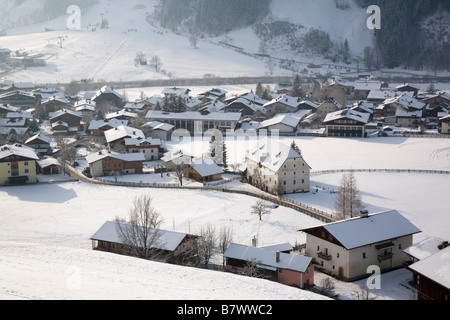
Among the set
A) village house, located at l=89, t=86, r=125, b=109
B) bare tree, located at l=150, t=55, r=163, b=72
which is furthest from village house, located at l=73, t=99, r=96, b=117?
bare tree, located at l=150, t=55, r=163, b=72

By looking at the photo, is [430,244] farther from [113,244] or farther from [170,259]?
[113,244]

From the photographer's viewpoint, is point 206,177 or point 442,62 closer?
point 206,177

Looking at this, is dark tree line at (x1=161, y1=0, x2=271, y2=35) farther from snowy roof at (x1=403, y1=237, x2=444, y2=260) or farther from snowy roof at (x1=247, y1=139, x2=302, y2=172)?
Answer: snowy roof at (x1=403, y1=237, x2=444, y2=260)

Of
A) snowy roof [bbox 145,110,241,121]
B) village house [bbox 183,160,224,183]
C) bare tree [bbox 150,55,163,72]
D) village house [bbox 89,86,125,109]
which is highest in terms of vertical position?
bare tree [bbox 150,55,163,72]

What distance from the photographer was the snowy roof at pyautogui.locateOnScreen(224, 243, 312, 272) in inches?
588

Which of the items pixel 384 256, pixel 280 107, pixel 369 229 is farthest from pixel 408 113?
pixel 384 256

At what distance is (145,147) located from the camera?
107 feet

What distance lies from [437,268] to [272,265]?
445 centimetres

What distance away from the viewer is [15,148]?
28734mm

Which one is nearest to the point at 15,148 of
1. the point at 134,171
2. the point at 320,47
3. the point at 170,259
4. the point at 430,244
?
the point at 134,171

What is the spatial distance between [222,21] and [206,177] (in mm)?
67392

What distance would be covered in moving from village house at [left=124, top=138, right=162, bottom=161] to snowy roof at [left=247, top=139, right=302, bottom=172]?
25.3 feet

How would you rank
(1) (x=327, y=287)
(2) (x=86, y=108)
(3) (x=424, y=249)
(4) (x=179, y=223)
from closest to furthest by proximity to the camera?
1. (1) (x=327, y=287)
2. (3) (x=424, y=249)
3. (4) (x=179, y=223)
4. (2) (x=86, y=108)

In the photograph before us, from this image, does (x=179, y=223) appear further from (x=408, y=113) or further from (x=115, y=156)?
(x=408, y=113)
